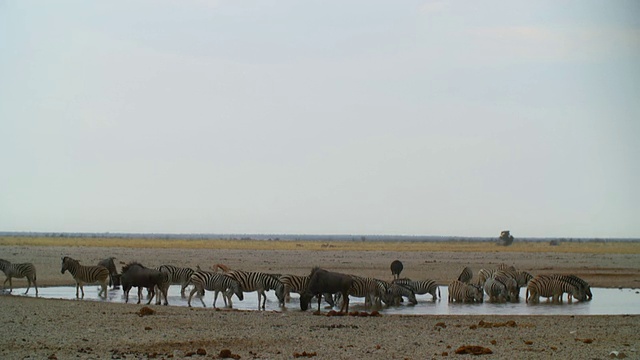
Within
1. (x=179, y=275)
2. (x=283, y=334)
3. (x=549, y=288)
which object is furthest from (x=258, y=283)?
(x=549, y=288)

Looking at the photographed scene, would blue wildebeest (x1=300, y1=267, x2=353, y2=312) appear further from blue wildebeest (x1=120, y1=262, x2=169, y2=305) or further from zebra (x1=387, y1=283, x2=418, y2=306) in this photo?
blue wildebeest (x1=120, y1=262, x2=169, y2=305)

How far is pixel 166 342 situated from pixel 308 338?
106 inches

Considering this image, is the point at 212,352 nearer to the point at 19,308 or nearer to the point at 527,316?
the point at 19,308

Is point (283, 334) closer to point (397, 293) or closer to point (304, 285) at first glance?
point (304, 285)

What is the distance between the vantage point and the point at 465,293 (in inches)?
979

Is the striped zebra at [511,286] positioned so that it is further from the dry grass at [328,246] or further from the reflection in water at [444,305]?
the dry grass at [328,246]

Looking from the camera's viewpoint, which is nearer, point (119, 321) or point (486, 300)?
point (119, 321)

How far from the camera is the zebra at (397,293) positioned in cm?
2383

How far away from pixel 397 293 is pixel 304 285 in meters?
3.41

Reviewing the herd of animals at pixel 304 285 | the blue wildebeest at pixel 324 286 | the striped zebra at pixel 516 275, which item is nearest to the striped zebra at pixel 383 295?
the herd of animals at pixel 304 285

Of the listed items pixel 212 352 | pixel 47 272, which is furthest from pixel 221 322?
pixel 47 272

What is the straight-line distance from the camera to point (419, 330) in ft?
53.9

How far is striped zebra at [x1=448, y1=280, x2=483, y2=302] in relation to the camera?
81.6ft

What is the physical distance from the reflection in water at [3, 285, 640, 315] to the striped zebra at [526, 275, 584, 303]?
322 mm
